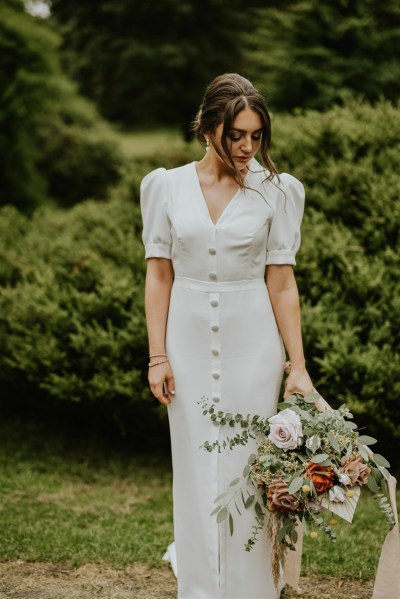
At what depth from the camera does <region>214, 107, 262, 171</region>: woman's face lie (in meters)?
2.94

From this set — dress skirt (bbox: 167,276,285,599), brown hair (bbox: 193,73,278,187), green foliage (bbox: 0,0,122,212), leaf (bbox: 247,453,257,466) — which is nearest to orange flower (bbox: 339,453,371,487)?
leaf (bbox: 247,453,257,466)

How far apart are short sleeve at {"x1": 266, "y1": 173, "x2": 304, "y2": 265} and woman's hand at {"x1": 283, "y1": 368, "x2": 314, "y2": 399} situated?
49 cm

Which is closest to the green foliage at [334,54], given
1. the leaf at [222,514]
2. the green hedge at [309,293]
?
the green hedge at [309,293]

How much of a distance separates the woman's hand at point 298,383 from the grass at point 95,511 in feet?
4.71

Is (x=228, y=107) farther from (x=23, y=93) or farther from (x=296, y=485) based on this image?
(x=23, y=93)

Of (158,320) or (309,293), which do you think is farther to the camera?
(309,293)

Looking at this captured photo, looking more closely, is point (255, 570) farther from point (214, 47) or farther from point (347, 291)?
point (214, 47)

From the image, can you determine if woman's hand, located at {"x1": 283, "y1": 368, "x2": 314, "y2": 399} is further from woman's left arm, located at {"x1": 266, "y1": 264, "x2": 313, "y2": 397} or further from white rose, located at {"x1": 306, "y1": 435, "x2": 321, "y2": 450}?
white rose, located at {"x1": 306, "y1": 435, "x2": 321, "y2": 450}

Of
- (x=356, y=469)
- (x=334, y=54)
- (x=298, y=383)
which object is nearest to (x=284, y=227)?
(x=298, y=383)

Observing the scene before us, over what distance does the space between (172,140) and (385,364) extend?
3731mm

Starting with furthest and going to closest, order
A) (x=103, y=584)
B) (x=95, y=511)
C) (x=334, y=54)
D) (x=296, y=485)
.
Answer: (x=334, y=54)
(x=95, y=511)
(x=103, y=584)
(x=296, y=485)

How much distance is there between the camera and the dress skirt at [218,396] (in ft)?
10.4

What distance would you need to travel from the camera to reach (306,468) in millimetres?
2838

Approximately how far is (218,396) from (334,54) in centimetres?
869
